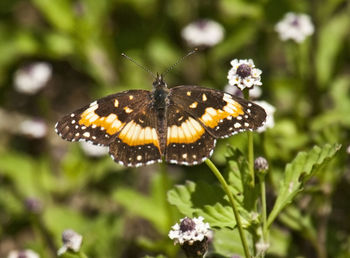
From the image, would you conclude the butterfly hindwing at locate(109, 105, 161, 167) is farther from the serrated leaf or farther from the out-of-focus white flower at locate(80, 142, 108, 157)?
the out-of-focus white flower at locate(80, 142, 108, 157)

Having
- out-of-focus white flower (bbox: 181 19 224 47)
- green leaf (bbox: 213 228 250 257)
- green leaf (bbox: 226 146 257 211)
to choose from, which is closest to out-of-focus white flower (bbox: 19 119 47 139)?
out-of-focus white flower (bbox: 181 19 224 47)

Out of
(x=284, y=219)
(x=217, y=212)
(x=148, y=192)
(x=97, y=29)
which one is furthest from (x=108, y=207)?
(x=217, y=212)

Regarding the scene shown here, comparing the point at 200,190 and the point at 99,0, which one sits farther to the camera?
the point at 99,0

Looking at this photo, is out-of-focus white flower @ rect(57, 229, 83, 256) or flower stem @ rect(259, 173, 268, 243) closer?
flower stem @ rect(259, 173, 268, 243)

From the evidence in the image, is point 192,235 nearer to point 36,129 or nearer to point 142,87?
point 36,129

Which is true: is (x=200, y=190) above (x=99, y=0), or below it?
below

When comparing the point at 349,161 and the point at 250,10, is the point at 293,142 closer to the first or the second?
the point at 349,161
